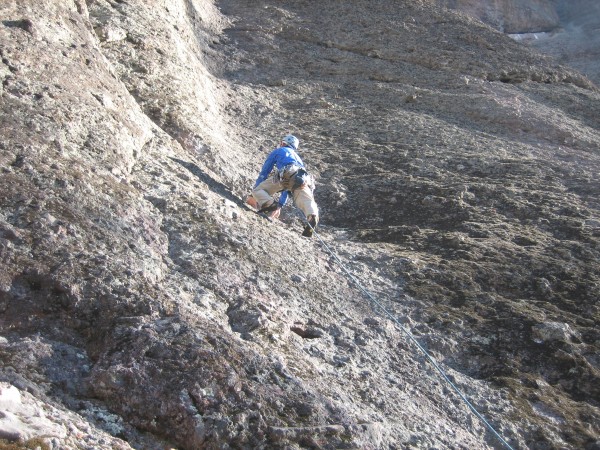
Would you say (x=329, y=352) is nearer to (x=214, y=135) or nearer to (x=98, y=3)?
(x=214, y=135)

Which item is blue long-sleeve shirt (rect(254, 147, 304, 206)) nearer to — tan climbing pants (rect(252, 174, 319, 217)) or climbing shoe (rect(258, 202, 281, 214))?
tan climbing pants (rect(252, 174, 319, 217))

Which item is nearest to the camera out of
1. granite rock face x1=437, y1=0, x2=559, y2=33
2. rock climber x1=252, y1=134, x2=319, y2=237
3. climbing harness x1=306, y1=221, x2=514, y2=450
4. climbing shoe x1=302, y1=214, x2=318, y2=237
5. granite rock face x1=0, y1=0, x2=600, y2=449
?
granite rock face x1=0, y1=0, x2=600, y2=449

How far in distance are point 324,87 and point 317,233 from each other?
609 cm

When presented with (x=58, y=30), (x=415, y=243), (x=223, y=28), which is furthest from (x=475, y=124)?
(x=58, y=30)

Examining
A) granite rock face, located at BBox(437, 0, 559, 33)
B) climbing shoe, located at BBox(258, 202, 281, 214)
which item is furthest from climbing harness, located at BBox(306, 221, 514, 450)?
granite rock face, located at BBox(437, 0, 559, 33)

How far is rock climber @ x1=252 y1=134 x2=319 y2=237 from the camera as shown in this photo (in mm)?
8305

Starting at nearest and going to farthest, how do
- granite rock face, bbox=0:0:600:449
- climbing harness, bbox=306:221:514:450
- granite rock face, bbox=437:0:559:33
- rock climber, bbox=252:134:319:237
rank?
granite rock face, bbox=0:0:600:449 → climbing harness, bbox=306:221:514:450 → rock climber, bbox=252:134:319:237 → granite rock face, bbox=437:0:559:33

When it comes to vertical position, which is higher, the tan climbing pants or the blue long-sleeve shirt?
the blue long-sleeve shirt

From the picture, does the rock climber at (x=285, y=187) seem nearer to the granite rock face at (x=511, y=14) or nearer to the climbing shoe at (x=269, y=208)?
the climbing shoe at (x=269, y=208)

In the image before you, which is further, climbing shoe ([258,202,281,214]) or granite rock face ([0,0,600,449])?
climbing shoe ([258,202,281,214])

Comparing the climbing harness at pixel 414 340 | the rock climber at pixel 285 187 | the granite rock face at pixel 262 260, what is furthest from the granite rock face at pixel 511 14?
the climbing harness at pixel 414 340

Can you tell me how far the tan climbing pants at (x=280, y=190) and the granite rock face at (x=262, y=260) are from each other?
1.10 feet

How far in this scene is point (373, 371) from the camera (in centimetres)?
571

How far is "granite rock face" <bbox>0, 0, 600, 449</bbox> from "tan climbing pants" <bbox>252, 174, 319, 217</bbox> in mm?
335
